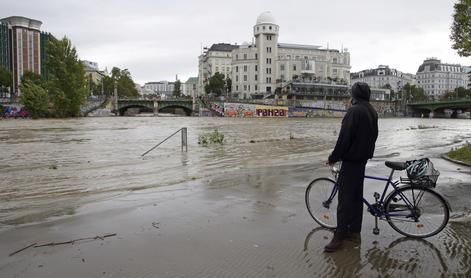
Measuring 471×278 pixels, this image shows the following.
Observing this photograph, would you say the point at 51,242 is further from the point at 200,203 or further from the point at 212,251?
the point at 200,203

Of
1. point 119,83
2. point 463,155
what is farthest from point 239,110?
point 463,155

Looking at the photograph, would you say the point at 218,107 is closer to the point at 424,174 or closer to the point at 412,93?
the point at 412,93

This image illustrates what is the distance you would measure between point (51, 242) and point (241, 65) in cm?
12530

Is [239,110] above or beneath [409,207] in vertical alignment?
above

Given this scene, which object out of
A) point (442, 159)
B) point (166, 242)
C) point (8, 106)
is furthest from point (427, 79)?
point (166, 242)

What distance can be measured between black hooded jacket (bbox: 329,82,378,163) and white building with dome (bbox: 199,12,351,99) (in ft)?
379

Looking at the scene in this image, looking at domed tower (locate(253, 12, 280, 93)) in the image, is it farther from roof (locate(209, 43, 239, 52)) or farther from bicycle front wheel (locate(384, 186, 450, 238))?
bicycle front wheel (locate(384, 186, 450, 238))

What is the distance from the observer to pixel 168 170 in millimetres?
12344

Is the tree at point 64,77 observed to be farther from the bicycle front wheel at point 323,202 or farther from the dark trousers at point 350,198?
the dark trousers at point 350,198

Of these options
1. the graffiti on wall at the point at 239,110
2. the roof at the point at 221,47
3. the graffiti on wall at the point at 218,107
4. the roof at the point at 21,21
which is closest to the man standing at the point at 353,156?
the graffiti on wall at the point at 239,110

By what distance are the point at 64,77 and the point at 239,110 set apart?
141 ft

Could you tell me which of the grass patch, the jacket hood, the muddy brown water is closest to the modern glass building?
the muddy brown water

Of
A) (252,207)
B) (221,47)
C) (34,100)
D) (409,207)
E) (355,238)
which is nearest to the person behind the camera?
(355,238)

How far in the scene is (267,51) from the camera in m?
125
